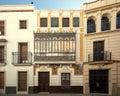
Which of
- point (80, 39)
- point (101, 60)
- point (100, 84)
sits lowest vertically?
point (100, 84)

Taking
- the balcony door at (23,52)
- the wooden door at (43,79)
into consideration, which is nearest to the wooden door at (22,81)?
the balcony door at (23,52)

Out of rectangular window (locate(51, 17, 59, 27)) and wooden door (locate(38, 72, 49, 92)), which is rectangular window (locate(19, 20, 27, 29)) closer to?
rectangular window (locate(51, 17, 59, 27))

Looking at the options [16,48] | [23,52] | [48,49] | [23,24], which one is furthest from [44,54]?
[23,24]

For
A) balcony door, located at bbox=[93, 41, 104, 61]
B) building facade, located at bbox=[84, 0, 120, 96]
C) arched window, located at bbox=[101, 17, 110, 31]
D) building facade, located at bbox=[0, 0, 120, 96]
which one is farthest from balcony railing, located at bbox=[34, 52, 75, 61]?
arched window, located at bbox=[101, 17, 110, 31]

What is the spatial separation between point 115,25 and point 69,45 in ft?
16.3

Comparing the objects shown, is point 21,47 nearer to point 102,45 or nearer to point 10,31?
point 10,31

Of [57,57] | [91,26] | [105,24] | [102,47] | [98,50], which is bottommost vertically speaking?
[57,57]

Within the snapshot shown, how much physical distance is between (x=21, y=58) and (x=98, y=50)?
7775 mm

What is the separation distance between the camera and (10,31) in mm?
27266

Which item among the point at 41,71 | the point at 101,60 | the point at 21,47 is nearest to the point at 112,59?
the point at 101,60

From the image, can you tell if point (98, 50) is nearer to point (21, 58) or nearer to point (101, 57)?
point (101, 57)

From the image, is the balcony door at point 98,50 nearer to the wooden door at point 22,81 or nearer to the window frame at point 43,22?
the window frame at point 43,22

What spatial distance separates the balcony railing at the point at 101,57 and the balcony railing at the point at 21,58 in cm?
598

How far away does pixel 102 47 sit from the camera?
2547cm
